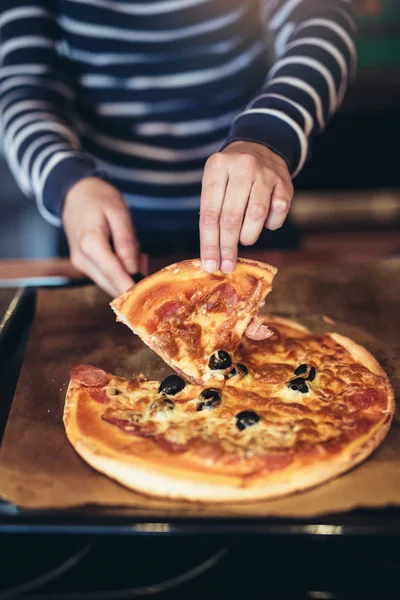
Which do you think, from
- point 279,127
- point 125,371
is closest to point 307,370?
point 125,371

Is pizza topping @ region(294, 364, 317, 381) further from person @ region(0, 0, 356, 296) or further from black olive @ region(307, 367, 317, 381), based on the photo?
person @ region(0, 0, 356, 296)

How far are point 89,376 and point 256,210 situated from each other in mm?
802

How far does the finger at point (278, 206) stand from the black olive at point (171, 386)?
589 mm

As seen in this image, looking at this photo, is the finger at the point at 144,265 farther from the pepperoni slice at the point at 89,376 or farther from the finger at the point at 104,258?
the pepperoni slice at the point at 89,376

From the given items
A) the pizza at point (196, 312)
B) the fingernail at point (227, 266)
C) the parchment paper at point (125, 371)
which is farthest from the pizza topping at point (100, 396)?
the fingernail at point (227, 266)

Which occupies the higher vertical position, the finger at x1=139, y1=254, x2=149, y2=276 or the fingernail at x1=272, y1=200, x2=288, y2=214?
the fingernail at x1=272, y1=200, x2=288, y2=214

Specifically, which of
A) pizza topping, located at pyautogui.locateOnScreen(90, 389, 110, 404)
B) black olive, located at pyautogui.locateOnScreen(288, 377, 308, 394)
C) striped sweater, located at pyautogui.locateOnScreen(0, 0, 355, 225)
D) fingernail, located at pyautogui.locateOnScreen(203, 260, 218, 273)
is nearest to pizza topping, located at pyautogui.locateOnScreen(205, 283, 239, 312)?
fingernail, located at pyautogui.locateOnScreen(203, 260, 218, 273)

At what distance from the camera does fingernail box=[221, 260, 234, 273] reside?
210 cm

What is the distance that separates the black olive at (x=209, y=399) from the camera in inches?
78.5

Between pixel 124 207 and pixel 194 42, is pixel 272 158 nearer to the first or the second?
pixel 124 207

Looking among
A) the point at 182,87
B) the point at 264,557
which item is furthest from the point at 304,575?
the point at 182,87

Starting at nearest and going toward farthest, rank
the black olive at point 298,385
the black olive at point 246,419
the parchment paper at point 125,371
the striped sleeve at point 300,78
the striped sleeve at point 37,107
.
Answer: the parchment paper at point 125,371 < the black olive at point 246,419 < the black olive at point 298,385 < the striped sleeve at point 300,78 < the striped sleeve at point 37,107

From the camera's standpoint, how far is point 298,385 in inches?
80.8

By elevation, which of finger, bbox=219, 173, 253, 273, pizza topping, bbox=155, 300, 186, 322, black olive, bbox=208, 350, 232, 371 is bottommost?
black olive, bbox=208, 350, 232, 371
